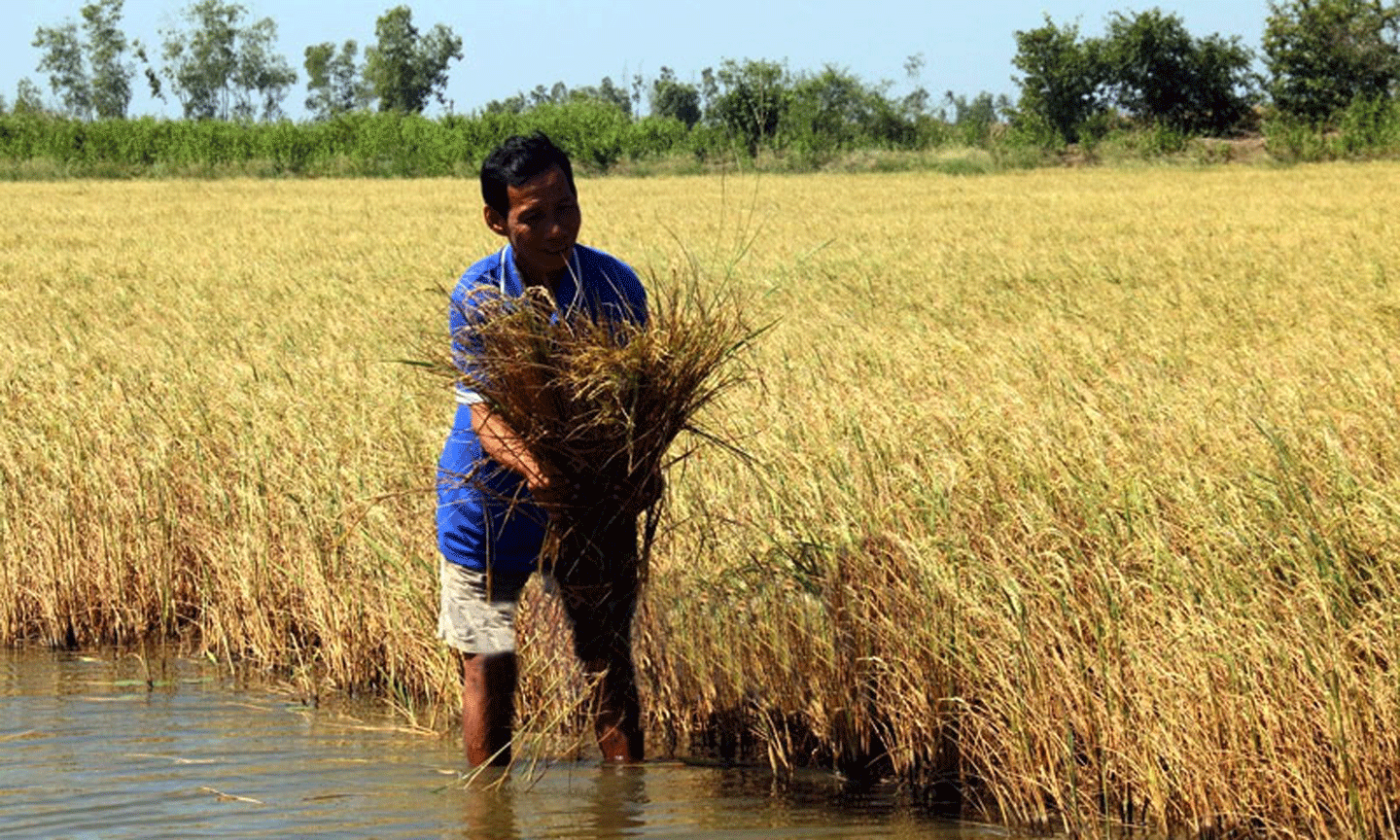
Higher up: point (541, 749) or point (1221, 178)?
point (1221, 178)

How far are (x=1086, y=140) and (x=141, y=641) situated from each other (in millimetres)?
42750

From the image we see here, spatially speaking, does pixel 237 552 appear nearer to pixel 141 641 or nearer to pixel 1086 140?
pixel 141 641

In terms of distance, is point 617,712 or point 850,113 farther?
point 850,113

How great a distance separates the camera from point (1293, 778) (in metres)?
3.43

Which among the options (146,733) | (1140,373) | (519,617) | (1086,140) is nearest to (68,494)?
(146,733)

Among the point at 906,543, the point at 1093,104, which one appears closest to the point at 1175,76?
the point at 1093,104

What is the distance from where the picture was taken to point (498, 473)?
12.3 feet

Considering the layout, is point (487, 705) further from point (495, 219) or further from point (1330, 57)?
point (1330, 57)

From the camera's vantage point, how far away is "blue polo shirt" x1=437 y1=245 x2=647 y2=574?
372 centimetres

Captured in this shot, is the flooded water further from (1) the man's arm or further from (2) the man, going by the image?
(1) the man's arm

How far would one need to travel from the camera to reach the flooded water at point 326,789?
3770 millimetres

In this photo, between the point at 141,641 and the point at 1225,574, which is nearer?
the point at 1225,574

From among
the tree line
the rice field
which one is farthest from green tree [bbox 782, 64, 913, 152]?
the rice field

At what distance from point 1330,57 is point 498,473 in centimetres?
5139
